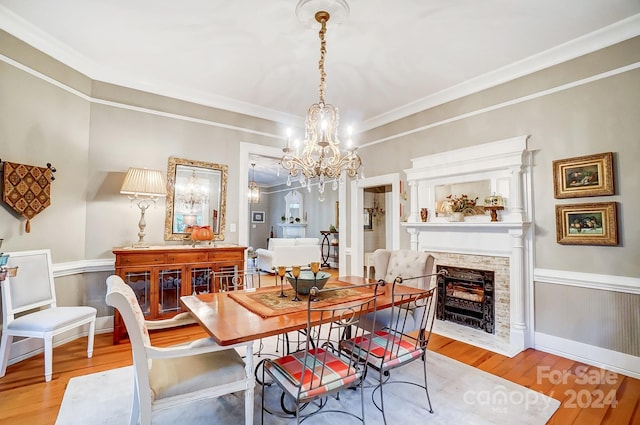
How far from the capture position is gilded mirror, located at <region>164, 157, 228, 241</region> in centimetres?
378

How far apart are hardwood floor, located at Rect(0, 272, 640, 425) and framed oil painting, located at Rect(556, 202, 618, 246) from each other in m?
1.15

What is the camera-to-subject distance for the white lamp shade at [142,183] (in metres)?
3.21

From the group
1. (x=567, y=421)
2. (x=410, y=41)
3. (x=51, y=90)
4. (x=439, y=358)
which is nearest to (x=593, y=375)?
(x=567, y=421)

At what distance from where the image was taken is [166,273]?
3.32m

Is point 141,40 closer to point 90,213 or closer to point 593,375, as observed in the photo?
point 90,213

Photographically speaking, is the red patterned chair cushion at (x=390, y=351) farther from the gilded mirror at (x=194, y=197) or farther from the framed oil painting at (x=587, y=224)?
the gilded mirror at (x=194, y=197)

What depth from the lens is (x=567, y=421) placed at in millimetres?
1941

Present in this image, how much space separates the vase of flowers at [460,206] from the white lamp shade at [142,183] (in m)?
3.46

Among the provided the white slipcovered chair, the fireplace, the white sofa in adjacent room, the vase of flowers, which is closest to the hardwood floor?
the fireplace

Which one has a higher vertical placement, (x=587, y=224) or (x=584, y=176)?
(x=584, y=176)

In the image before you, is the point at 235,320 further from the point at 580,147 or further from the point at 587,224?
the point at 580,147

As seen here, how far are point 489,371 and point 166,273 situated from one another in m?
3.38

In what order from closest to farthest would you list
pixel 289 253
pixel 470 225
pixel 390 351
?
pixel 390 351
pixel 470 225
pixel 289 253

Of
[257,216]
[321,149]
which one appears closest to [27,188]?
[321,149]
